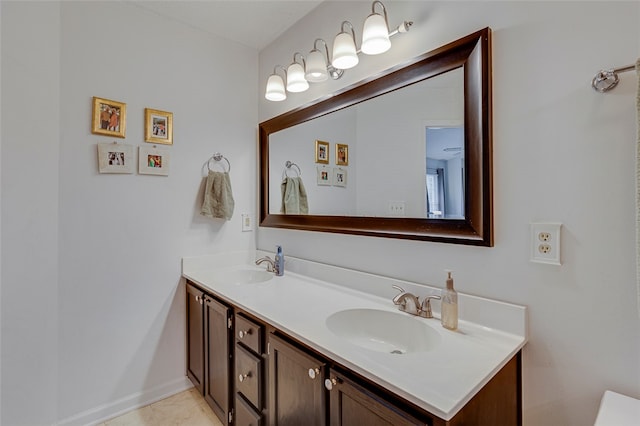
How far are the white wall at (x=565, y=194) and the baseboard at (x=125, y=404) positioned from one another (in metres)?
1.88

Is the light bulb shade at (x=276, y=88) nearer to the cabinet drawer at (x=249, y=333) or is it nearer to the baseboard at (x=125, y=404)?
the cabinet drawer at (x=249, y=333)

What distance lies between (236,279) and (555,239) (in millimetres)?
1702

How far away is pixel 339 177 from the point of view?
1.65m

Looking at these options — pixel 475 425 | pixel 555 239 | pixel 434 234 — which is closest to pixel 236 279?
pixel 434 234

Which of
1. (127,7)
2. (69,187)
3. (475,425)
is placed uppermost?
(127,7)

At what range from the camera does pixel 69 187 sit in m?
1.57

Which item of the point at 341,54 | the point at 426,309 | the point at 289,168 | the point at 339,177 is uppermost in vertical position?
the point at 341,54

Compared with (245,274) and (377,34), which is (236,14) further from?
(245,274)

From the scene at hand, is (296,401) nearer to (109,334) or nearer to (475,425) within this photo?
(475,425)

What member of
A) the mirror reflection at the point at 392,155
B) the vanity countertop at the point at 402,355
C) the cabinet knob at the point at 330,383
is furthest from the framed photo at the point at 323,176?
the cabinet knob at the point at 330,383

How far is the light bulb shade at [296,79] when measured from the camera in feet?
5.63

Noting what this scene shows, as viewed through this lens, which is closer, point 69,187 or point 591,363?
point 591,363

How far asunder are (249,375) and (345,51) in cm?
153

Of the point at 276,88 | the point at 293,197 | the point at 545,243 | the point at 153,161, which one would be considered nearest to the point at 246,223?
the point at 293,197
